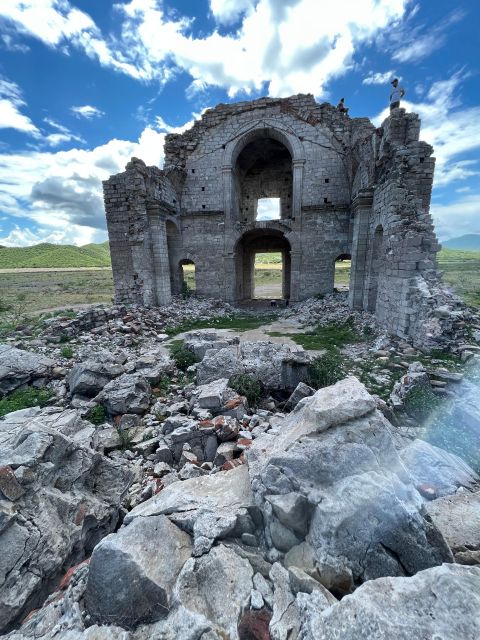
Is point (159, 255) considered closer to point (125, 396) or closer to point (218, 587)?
point (125, 396)

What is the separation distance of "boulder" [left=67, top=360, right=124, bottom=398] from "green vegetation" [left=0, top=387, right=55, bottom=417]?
0.45m

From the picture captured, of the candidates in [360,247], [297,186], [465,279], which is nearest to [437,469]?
[360,247]

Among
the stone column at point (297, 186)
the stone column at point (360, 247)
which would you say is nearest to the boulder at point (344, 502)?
the stone column at point (360, 247)

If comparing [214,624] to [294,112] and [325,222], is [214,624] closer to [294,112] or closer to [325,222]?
[325,222]

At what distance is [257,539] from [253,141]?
17688 mm

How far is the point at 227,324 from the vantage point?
38.4 ft

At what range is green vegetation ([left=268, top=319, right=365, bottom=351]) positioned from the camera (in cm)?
815

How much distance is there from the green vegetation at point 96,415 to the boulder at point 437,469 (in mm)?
4606

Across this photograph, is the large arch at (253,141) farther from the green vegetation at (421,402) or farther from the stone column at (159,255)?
the green vegetation at (421,402)

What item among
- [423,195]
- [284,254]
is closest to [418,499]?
[423,195]

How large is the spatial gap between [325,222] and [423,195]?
6.25 metres

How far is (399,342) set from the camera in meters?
7.09

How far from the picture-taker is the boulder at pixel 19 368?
5652 millimetres

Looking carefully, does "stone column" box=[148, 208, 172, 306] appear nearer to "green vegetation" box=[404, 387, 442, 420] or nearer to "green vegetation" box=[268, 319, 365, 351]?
"green vegetation" box=[268, 319, 365, 351]
